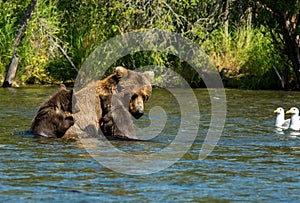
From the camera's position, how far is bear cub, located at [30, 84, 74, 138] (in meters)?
10.4

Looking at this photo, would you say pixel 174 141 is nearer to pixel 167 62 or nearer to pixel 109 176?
pixel 109 176

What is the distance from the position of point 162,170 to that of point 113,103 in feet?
7.22

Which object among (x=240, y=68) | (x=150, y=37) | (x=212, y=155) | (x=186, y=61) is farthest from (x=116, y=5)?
(x=212, y=155)

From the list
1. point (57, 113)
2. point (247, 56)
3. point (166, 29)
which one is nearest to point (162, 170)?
point (57, 113)

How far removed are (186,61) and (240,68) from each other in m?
1.79

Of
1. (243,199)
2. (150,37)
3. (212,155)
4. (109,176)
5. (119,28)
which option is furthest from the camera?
(119,28)

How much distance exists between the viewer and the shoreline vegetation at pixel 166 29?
70.3ft

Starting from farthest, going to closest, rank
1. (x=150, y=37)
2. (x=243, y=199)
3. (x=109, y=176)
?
(x=150, y=37) < (x=109, y=176) < (x=243, y=199)

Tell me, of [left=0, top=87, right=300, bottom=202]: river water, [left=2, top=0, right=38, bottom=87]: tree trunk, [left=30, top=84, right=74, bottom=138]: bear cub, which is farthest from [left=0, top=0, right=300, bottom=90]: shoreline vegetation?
[left=30, top=84, right=74, bottom=138]: bear cub

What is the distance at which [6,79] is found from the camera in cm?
2173

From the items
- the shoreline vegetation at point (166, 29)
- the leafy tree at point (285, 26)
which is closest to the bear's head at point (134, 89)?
the shoreline vegetation at point (166, 29)

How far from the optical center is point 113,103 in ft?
34.5

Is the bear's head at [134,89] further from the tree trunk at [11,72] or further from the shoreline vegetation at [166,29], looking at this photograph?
the tree trunk at [11,72]

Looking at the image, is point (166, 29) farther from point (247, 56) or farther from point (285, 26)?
point (247, 56)
